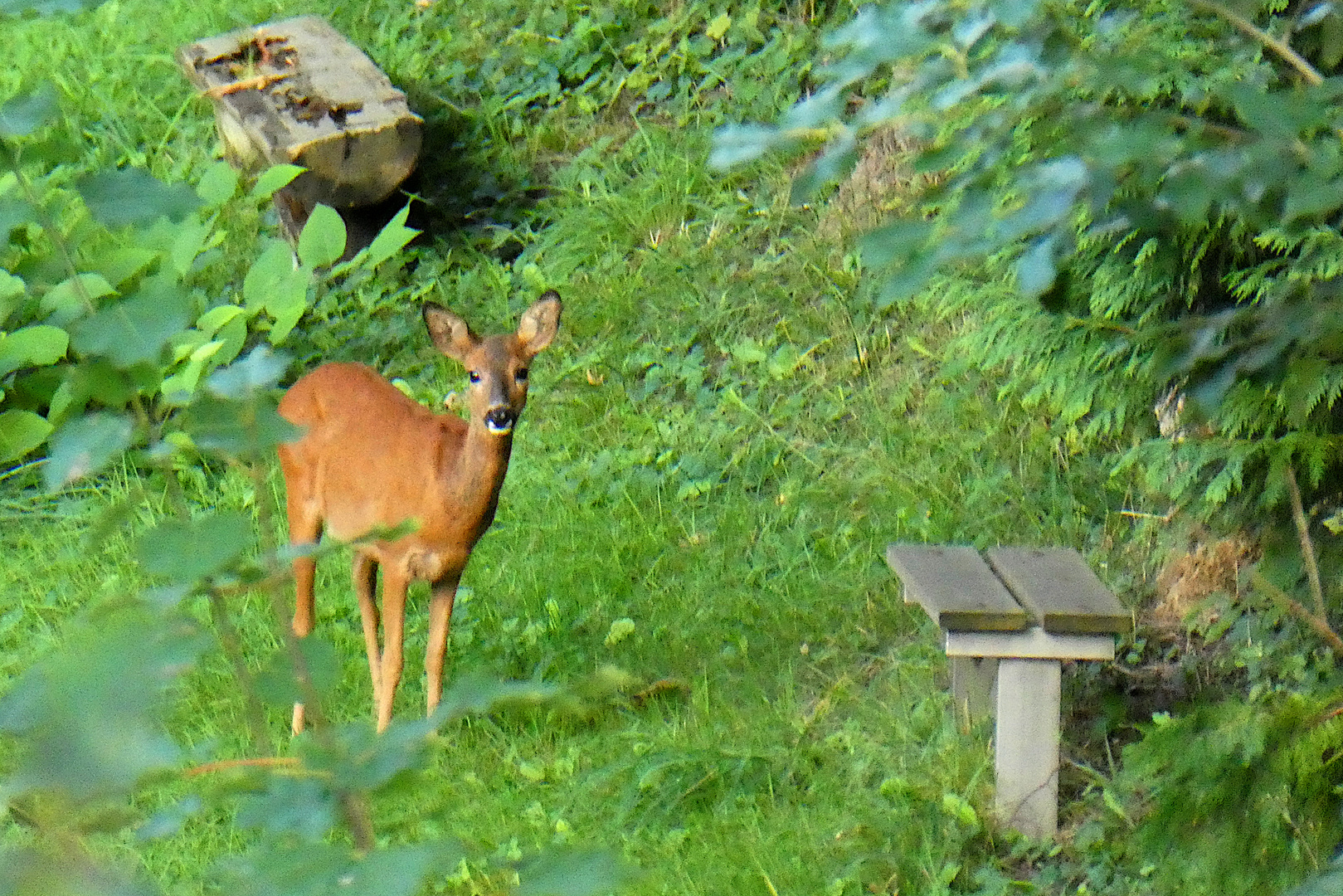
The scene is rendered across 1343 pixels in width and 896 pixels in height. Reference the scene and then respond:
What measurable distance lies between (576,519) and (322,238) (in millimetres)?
2035

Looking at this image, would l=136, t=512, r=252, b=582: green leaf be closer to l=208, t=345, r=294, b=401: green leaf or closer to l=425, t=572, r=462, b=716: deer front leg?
l=208, t=345, r=294, b=401: green leaf

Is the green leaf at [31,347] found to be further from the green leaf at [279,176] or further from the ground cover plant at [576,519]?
the green leaf at [279,176]

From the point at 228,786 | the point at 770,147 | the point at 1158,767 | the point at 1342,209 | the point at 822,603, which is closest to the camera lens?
the point at 228,786

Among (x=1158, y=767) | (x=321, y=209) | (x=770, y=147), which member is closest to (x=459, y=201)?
(x=321, y=209)

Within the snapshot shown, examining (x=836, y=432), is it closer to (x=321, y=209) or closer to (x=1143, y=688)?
(x=1143, y=688)

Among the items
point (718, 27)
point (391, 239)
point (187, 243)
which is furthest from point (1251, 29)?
point (718, 27)

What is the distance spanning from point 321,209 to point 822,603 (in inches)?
123

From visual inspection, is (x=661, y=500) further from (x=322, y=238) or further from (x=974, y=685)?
(x=322, y=238)

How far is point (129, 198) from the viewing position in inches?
46.7

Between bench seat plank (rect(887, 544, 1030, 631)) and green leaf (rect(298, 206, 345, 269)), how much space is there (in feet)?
11.6

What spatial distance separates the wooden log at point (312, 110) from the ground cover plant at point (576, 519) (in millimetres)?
264

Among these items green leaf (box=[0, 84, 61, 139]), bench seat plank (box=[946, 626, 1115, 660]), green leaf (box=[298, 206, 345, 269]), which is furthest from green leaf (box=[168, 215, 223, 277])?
green leaf (box=[0, 84, 61, 139])

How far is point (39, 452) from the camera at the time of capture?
23.3 ft

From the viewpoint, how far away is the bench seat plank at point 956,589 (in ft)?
13.0
